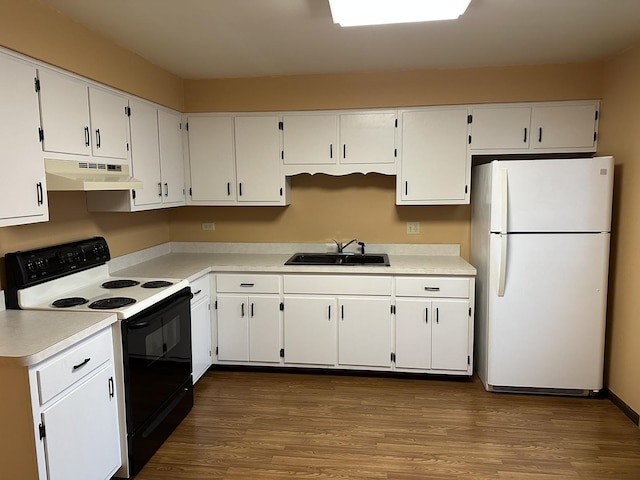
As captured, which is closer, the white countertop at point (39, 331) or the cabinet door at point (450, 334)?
the white countertop at point (39, 331)

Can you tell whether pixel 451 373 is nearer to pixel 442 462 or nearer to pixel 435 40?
pixel 442 462

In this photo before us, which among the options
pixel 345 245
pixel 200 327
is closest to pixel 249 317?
pixel 200 327

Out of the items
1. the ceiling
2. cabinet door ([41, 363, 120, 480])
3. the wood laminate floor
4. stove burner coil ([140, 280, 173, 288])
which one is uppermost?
the ceiling

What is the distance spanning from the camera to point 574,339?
10.4 ft

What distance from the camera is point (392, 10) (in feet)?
7.09

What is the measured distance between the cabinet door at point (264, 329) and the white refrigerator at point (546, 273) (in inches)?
63.7

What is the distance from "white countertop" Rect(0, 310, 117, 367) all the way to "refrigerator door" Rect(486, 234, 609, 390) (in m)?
2.56

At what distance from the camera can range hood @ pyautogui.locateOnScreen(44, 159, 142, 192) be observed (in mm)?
2268

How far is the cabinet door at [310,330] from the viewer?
3.53 meters

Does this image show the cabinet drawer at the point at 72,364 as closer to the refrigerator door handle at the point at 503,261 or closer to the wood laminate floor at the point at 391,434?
the wood laminate floor at the point at 391,434

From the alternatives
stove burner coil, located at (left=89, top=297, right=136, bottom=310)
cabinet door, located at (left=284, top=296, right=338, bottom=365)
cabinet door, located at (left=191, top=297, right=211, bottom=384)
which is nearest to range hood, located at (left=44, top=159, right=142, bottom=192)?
stove burner coil, located at (left=89, top=297, right=136, bottom=310)

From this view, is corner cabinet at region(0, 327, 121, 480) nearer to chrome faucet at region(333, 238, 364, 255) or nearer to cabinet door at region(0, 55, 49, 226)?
cabinet door at region(0, 55, 49, 226)

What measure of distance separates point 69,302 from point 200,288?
3.52 feet

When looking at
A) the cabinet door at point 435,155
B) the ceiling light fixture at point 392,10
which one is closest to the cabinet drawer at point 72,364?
the ceiling light fixture at point 392,10
